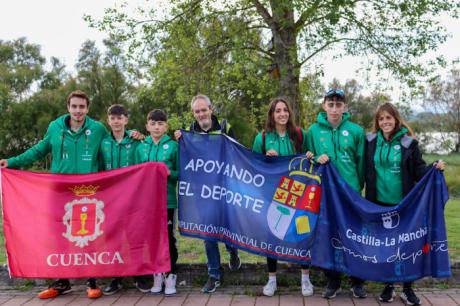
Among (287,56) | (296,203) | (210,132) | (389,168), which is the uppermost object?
(287,56)

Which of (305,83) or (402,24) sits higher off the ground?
(402,24)

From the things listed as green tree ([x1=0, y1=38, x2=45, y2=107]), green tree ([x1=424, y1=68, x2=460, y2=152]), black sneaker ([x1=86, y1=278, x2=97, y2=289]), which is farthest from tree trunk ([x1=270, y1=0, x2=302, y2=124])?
green tree ([x1=0, y1=38, x2=45, y2=107])

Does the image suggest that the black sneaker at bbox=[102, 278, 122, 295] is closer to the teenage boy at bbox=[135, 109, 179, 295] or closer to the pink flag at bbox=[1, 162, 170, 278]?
the pink flag at bbox=[1, 162, 170, 278]

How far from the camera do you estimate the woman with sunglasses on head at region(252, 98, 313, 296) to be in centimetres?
553

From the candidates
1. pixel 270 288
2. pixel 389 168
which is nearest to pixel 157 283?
pixel 270 288

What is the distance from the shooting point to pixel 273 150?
18.5 ft

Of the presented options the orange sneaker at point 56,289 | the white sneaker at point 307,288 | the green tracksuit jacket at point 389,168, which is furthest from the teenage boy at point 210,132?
the green tracksuit jacket at point 389,168

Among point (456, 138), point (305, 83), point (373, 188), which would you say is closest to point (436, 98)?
point (456, 138)

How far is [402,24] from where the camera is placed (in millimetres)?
11117

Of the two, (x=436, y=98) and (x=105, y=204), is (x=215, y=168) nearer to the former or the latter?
(x=105, y=204)

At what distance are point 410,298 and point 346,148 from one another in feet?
5.66

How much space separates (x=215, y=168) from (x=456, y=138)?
38.4m

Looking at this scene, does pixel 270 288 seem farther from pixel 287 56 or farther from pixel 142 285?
pixel 287 56

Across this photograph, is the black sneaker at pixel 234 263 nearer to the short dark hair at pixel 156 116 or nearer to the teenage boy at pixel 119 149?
the teenage boy at pixel 119 149
